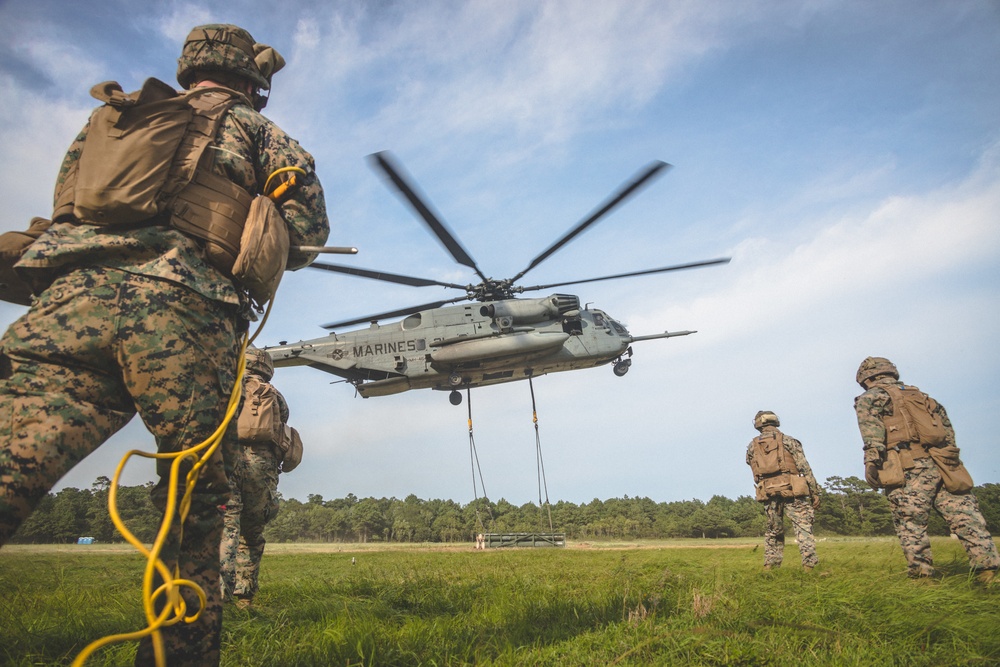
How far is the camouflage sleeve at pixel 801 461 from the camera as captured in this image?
7523 mm

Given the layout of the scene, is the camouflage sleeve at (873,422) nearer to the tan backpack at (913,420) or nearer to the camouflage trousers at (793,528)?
the tan backpack at (913,420)

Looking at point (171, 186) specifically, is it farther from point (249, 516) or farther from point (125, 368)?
point (249, 516)

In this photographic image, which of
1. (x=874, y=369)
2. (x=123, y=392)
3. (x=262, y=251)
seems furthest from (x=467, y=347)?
(x=123, y=392)

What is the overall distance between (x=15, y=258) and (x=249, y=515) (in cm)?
306

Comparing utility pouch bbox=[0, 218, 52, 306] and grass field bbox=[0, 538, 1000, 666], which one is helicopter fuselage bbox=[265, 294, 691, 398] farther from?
utility pouch bbox=[0, 218, 52, 306]

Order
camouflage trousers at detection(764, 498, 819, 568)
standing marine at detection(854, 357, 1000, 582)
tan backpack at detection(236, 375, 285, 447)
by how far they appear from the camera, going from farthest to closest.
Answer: camouflage trousers at detection(764, 498, 819, 568) → standing marine at detection(854, 357, 1000, 582) → tan backpack at detection(236, 375, 285, 447)

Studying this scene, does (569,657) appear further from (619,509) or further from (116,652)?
(619,509)

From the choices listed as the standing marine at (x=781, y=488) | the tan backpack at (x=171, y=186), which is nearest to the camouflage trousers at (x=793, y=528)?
the standing marine at (x=781, y=488)

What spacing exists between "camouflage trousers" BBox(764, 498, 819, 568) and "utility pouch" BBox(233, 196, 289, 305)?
23.6 feet

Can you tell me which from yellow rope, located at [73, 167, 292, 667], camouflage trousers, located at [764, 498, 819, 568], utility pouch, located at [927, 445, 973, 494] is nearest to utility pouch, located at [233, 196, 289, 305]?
yellow rope, located at [73, 167, 292, 667]

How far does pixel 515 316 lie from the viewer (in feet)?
48.8

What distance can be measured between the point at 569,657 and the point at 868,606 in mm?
1870

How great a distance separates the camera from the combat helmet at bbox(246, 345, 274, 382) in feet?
15.3

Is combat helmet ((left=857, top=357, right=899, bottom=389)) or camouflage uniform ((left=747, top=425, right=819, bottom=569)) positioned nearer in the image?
combat helmet ((left=857, top=357, right=899, bottom=389))
